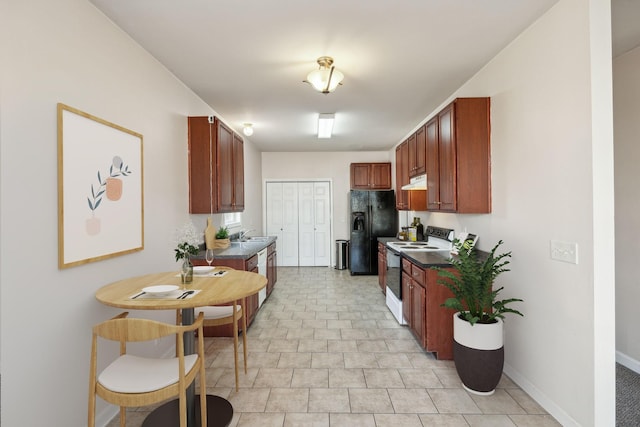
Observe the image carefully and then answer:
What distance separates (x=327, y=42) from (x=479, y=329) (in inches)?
98.3

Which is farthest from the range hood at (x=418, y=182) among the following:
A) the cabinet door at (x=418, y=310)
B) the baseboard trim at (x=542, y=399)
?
the baseboard trim at (x=542, y=399)

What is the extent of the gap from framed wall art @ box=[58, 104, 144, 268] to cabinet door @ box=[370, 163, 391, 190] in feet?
16.9

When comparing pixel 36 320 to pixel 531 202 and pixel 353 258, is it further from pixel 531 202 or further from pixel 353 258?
pixel 353 258

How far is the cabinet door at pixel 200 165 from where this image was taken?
343cm

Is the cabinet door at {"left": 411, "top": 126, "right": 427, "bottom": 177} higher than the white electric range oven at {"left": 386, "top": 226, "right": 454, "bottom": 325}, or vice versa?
the cabinet door at {"left": 411, "top": 126, "right": 427, "bottom": 177}

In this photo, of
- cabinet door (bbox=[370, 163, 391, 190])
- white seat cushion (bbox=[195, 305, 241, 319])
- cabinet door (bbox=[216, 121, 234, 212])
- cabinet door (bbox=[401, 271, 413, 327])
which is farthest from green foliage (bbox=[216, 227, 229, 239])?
cabinet door (bbox=[370, 163, 391, 190])

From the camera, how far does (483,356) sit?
2.27 meters

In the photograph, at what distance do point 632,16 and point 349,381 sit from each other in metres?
3.43

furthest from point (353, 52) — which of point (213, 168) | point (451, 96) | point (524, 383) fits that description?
point (524, 383)

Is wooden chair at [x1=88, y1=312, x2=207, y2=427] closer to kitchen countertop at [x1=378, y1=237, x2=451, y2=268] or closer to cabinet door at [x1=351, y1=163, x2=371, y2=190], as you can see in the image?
kitchen countertop at [x1=378, y1=237, x2=451, y2=268]

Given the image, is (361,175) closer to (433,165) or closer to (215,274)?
(433,165)

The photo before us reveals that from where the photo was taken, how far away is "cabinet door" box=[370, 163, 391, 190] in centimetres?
689

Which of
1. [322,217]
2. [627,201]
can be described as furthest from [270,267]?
[627,201]

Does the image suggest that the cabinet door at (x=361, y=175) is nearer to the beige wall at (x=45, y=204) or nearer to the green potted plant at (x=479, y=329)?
the green potted plant at (x=479, y=329)
